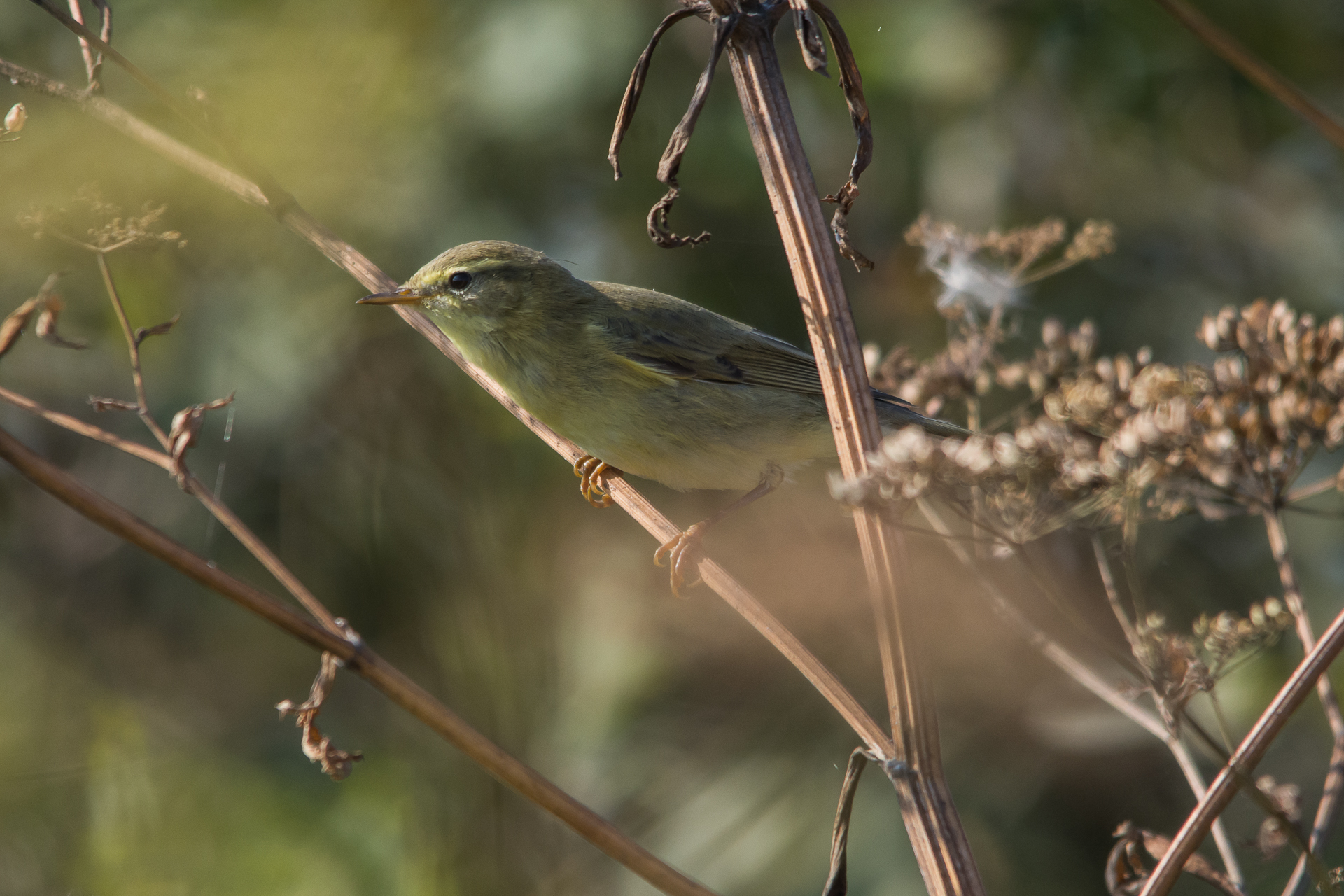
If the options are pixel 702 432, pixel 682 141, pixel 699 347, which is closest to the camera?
pixel 682 141

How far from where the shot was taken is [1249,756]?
121 centimetres

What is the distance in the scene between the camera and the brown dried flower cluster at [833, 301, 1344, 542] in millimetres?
1330

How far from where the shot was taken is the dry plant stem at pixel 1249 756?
1.20 m

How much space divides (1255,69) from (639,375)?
183cm

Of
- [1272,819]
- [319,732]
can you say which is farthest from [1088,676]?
[319,732]

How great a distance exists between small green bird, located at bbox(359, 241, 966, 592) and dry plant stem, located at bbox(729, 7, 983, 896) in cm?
156

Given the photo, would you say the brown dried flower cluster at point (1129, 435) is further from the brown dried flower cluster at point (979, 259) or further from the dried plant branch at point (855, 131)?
the dried plant branch at point (855, 131)

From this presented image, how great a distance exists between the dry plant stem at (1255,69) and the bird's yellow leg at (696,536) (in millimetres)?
1524

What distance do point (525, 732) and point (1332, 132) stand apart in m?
2.87

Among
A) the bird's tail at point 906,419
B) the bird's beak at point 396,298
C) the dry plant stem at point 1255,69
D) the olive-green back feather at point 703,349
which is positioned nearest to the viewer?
the dry plant stem at point 1255,69

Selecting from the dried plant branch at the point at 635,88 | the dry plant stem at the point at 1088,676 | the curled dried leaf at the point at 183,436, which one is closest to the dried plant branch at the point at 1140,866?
the dry plant stem at the point at 1088,676

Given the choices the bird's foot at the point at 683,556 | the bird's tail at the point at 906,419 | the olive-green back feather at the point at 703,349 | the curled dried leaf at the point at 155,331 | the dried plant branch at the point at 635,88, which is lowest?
Answer: the curled dried leaf at the point at 155,331

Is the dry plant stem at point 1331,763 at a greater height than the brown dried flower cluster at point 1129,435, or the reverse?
the brown dried flower cluster at point 1129,435

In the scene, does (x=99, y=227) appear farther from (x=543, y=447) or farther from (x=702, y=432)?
(x=543, y=447)
